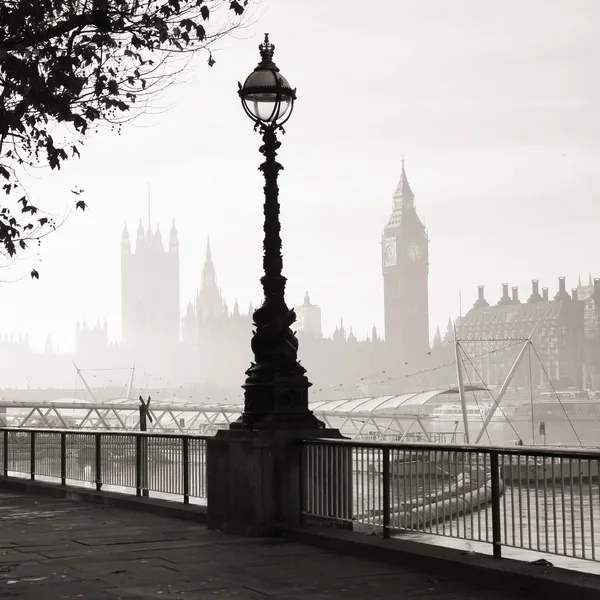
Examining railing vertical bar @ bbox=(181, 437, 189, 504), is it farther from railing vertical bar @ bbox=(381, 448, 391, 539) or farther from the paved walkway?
railing vertical bar @ bbox=(381, 448, 391, 539)

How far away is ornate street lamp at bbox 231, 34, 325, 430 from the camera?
40.7 ft

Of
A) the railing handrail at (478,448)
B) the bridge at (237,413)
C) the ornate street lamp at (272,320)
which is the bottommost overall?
the bridge at (237,413)

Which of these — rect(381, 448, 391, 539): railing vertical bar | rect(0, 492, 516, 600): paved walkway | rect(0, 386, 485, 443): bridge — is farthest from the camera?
rect(0, 386, 485, 443): bridge

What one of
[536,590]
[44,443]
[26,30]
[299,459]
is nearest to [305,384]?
[299,459]

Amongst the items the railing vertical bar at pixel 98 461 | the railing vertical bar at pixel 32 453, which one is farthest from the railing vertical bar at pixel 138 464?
the railing vertical bar at pixel 32 453

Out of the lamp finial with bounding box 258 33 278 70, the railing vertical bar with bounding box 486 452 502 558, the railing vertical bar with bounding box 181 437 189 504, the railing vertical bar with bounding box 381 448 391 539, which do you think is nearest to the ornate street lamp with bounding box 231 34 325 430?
the lamp finial with bounding box 258 33 278 70

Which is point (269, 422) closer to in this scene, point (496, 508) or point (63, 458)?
point (496, 508)

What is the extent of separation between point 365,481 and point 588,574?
3668mm

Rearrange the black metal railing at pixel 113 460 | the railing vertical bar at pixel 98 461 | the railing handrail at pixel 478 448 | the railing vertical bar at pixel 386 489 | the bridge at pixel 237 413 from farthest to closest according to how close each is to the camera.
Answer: the bridge at pixel 237 413 < the railing vertical bar at pixel 98 461 < the black metal railing at pixel 113 460 < the railing vertical bar at pixel 386 489 < the railing handrail at pixel 478 448

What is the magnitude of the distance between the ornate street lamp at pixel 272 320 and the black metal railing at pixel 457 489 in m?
0.59

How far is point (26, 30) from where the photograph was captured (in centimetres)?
1319

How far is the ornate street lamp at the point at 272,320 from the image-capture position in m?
12.4

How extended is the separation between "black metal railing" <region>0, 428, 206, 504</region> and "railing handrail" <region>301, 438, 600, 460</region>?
9.73 ft

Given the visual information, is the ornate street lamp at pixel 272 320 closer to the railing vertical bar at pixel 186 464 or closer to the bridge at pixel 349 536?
the bridge at pixel 349 536
